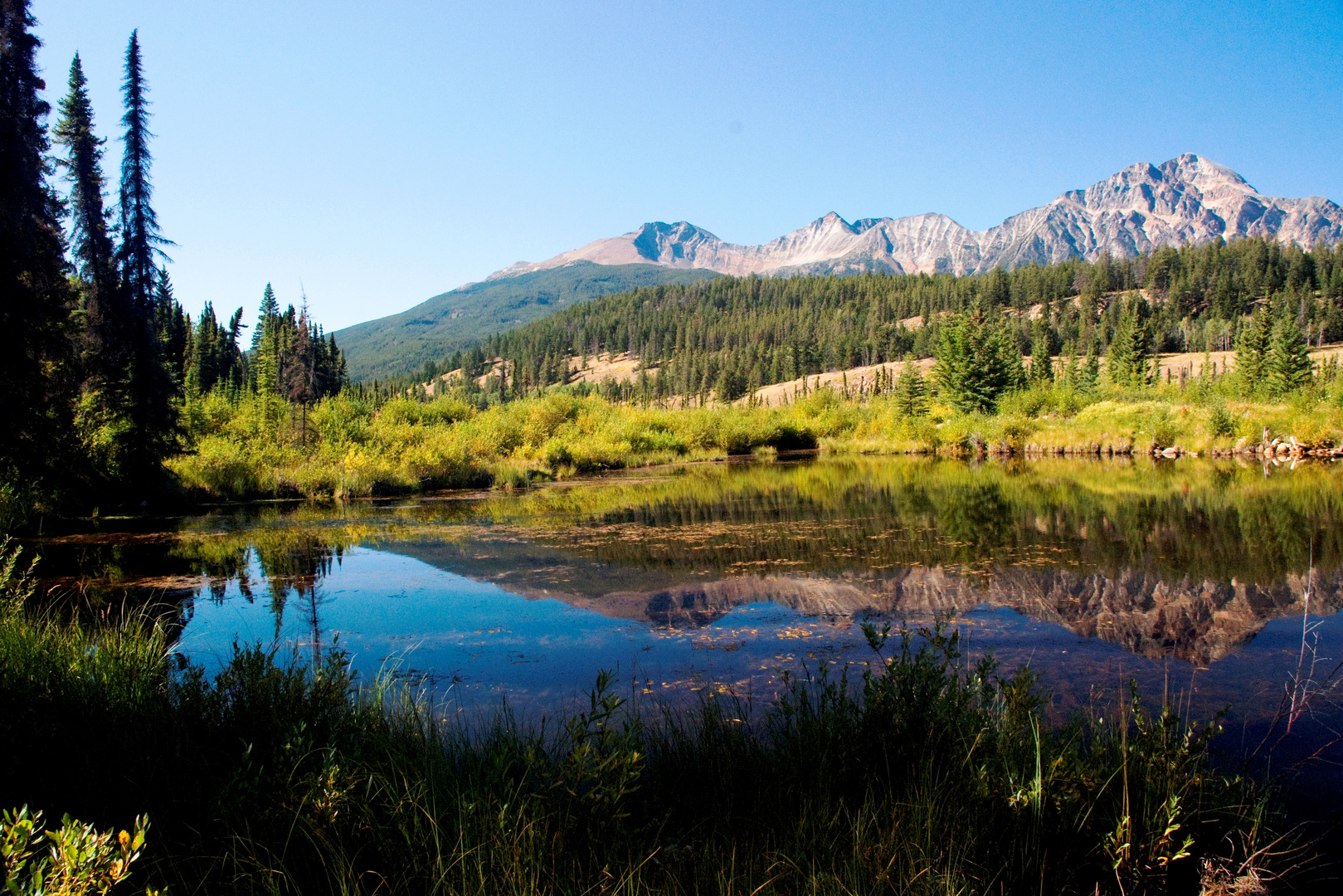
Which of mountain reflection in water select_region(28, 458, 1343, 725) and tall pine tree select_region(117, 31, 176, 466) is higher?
tall pine tree select_region(117, 31, 176, 466)

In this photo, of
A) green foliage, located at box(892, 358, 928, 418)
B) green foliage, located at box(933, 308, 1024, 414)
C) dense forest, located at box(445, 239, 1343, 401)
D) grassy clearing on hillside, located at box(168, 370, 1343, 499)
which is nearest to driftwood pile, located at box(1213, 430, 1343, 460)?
grassy clearing on hillside, located at box(168, 370, 1343, 499)

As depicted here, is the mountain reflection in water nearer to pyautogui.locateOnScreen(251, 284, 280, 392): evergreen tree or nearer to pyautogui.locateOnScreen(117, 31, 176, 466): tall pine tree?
pyautogui.locateOnScreen(117, 31, 176, 466): tall pine tree

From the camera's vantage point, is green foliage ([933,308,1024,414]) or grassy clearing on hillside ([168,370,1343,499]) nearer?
grassy clearing on hillside ([168,370,1343,499])

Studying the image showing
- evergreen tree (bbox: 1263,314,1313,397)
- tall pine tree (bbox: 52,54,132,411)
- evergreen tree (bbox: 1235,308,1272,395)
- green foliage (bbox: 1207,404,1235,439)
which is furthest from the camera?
evergreen tree (bbox: 1235,308,1272,395)

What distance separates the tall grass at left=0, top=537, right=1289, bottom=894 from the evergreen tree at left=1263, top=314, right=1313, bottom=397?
6664 centimetres

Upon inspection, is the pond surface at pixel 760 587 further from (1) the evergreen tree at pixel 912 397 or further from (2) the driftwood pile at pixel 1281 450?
(1) the evergreen tree at pixel 912 397

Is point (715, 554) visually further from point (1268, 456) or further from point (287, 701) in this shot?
point (1268, 456)

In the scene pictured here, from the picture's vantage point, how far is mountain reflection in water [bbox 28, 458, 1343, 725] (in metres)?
8.62

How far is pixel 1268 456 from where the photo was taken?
111 ft

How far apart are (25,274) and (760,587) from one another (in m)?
17.7

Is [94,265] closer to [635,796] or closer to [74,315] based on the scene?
[74,315]

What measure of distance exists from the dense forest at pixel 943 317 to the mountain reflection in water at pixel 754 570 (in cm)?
7595

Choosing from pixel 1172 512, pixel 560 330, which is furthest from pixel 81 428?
pixel 560 330

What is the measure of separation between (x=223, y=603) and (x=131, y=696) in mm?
6823
